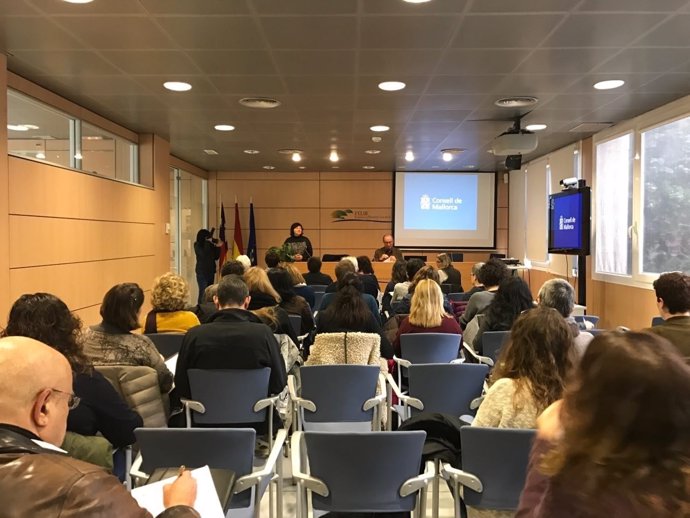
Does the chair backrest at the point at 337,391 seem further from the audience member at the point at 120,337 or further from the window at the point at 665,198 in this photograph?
the window at the point at 665,198

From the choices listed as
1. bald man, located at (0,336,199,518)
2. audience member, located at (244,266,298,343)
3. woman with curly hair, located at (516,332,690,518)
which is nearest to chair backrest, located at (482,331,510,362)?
audience member, located at (244,266,298,343)

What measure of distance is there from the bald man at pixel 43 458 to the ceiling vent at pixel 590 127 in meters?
7.65

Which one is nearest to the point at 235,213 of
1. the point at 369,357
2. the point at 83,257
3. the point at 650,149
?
the point at 83,257

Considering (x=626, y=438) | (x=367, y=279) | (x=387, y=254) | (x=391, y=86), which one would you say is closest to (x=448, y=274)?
(x=367, y=279)

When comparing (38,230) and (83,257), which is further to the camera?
(83,257)

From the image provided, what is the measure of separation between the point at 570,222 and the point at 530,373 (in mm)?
6364

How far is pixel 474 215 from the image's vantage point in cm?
1338

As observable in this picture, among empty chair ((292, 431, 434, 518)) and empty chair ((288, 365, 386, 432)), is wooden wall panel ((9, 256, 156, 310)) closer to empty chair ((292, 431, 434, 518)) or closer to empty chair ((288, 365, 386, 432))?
empty chair ((288, 365, 386, 432))

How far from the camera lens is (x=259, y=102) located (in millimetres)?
6477

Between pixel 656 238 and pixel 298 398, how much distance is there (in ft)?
17.4

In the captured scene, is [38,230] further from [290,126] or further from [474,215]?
[474,215]

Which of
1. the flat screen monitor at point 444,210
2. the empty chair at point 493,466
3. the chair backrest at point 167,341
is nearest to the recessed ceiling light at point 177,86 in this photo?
the chair backrest at point 167,341

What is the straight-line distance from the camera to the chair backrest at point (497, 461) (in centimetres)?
222

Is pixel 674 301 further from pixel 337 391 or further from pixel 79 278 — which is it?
pixel 79 278
